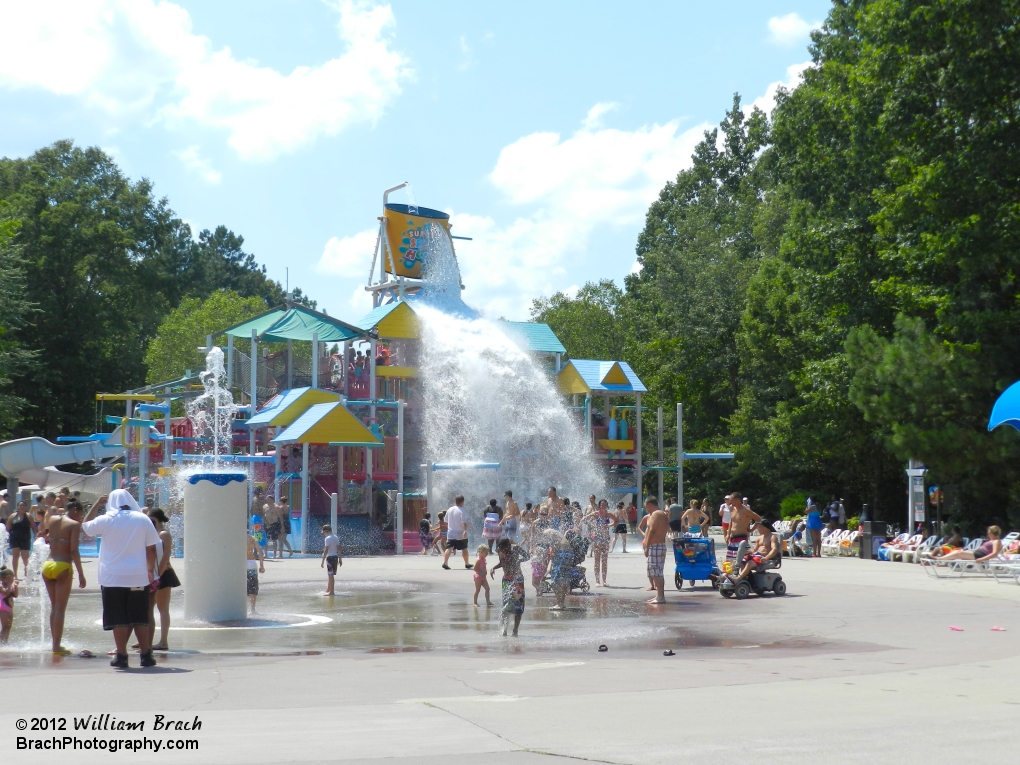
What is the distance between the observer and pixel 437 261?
1825 inches

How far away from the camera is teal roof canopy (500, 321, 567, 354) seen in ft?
145

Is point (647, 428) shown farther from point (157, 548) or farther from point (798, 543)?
point (157, 548)

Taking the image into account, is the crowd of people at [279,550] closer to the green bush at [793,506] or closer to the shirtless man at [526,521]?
the shirtless man at [526,521]

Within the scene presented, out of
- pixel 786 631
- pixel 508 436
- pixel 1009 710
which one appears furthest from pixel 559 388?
pixel 1009 710

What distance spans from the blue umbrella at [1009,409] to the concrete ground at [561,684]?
7743 mm

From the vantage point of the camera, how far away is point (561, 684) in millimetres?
10008

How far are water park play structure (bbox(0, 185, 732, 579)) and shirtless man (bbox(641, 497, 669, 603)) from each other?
16573mm

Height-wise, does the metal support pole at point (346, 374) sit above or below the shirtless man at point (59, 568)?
above

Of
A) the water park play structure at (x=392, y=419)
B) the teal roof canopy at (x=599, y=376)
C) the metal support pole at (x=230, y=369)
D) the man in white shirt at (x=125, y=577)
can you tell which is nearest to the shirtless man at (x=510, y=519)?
the water park play structure at (x=392, y=419)

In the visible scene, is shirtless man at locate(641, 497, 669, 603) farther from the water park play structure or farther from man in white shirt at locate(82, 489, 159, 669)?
the water park play structure

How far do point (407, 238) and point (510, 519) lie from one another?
72.8 ft

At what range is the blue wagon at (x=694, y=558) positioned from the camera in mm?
20594

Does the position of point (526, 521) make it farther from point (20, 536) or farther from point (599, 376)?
point (599, 376)

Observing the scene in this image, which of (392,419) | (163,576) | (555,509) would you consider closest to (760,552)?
(555,509)
